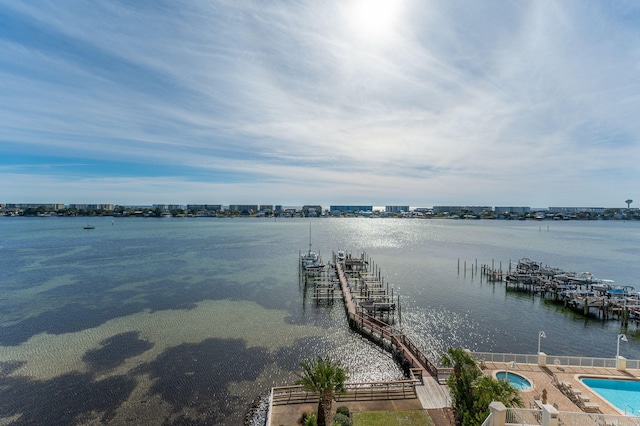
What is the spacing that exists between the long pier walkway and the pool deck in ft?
11.3

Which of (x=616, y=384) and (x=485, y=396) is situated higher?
(x=485, y=396)

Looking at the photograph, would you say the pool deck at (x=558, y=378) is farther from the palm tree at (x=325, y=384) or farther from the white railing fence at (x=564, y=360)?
the palm tree at (x=325, y=384)

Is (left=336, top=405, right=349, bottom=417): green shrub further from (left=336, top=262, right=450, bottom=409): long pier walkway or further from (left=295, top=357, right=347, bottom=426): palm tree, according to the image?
(left=336, top=262, right=450, bottom=409): long pier walkway

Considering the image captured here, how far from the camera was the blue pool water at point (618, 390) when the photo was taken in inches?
766

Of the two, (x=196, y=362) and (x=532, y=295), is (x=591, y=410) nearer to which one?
(x=196, y=362)

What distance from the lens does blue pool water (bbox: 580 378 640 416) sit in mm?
19453

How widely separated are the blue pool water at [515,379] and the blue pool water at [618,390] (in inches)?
155

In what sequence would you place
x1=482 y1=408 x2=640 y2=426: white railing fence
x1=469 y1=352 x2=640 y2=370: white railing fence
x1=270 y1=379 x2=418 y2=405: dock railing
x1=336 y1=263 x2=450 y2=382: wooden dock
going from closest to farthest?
x1=482 y1=408 x2=640 y2=426: white railing fence
x1=270 y1=379 x2=418 y2=405: dock railing
x1=469 y1=352 x2=640 y2=370: white railing fence
x1=336 y1=263 x2=450 y2=382: wooden dock

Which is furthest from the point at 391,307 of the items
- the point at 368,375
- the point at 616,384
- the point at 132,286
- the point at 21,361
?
the point at 132,286

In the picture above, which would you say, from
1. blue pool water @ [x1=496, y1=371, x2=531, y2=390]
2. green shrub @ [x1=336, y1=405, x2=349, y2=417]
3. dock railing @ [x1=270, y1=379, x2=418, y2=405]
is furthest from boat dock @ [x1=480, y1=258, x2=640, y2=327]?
green shrub @ [x1=336, y1=405, x2=349, y2=417]

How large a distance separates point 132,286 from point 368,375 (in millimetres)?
43401

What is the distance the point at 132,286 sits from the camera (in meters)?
51.9

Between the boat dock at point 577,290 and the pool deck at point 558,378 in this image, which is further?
the boat dock at point 577,290

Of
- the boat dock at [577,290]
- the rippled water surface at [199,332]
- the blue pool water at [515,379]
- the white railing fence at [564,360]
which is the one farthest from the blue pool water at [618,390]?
the boat dock at [577,290]
